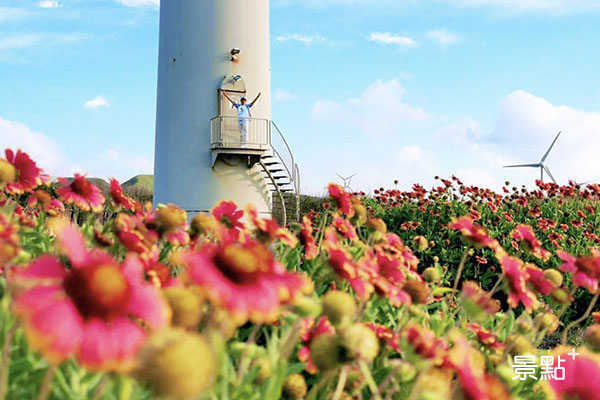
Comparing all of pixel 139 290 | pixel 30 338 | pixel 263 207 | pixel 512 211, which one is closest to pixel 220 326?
pixel 139 290

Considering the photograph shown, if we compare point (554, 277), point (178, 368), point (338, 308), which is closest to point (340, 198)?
point (554, 277)

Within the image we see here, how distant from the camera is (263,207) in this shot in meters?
13.0

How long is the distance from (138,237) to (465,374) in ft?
3.09

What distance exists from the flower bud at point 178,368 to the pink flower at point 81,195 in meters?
1.76

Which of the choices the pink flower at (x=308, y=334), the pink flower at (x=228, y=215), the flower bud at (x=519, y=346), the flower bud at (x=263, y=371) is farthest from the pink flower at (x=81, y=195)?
the flower bud at (x=519, y=346)

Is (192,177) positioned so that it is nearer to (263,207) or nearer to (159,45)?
(263,207)

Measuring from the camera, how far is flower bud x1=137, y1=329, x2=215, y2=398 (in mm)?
627

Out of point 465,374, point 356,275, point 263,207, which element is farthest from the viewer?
point 263,207

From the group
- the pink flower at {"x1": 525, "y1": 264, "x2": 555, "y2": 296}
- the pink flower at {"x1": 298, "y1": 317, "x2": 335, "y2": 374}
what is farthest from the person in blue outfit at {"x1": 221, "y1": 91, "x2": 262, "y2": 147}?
the pink flower at {"x1": 298, "y1": 317, "x2": 335, "y2": 374}

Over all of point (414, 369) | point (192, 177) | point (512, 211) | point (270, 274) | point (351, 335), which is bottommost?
point (414, 369)

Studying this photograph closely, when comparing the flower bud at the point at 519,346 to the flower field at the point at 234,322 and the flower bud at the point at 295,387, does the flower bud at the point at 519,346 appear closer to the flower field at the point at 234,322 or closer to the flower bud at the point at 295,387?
the flower field at the point at 234,322

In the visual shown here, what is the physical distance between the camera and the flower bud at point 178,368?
63 cm

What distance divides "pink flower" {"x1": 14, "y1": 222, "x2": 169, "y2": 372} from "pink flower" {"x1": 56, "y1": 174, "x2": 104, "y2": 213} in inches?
60.1

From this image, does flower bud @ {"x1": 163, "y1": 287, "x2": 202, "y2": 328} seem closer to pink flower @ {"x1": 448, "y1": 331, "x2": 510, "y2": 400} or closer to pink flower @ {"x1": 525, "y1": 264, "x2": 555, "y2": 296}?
pink flower @ {"x1": 448, "y1": 331, "x2": 510, "y2": 400}
